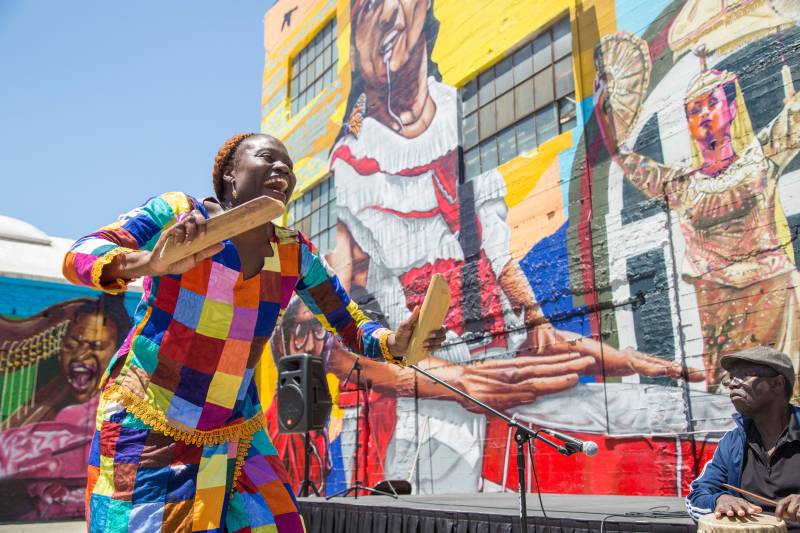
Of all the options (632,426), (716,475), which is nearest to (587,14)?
(632,426)

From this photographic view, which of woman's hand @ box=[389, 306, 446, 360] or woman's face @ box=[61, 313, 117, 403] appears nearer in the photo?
woman's hand @ box=[389, 306, 446, 360]

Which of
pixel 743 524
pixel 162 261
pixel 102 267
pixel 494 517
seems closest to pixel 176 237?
pixel 162 261

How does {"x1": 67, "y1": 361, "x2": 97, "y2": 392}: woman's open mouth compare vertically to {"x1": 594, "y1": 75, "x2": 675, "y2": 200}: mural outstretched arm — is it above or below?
below

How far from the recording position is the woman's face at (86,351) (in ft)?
43.6

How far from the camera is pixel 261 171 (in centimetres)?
197

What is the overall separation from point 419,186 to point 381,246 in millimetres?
1154

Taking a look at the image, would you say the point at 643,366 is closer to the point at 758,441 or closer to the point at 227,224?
the point at 758,441

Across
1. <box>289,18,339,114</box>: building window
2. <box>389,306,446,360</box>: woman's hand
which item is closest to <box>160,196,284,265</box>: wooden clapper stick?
<box>389,306,446,360</box>: woman's hand

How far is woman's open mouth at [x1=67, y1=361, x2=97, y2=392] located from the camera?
13273 millimetres

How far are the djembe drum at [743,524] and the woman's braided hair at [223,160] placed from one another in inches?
81.6

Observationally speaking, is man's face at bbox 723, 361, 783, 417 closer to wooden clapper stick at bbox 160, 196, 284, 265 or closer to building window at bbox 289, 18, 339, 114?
wooden clapper stick at bbox 160, 196, 284, 265

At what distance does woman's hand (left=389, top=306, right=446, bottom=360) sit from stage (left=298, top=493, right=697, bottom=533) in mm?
1841

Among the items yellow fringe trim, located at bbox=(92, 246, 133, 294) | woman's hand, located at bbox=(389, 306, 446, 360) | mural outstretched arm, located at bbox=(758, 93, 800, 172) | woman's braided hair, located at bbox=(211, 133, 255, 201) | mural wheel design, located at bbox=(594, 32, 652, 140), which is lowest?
woman's hand, located at bbox=(389, 306, 446, 360)

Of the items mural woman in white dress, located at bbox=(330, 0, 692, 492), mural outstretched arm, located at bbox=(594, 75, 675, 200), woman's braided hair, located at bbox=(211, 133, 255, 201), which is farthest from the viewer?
mural woman in white dress, located at bbox=(330, 0, 692, 492)
